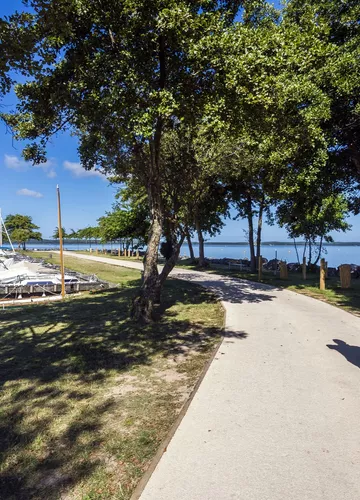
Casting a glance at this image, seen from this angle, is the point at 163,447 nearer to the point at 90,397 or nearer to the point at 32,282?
the point at 90,397

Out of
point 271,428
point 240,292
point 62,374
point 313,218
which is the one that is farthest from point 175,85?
point 313,218

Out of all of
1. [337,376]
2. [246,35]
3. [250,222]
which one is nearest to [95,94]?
[246,35]

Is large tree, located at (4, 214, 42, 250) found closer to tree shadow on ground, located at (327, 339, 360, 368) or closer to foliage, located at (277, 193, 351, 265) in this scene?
foliage, located at (277, 193, 351, 265)

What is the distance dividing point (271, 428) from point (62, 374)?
3.34m

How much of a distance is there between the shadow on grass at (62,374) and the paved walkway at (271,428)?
2.86 ft

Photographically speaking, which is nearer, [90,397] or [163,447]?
[163,447]

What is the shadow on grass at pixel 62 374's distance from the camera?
9.89 feet

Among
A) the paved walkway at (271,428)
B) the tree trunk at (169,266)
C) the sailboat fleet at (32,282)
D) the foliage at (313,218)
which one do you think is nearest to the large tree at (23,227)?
the sailboat fleet at (32,282)

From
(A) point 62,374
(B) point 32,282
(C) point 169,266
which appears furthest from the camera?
(B) point 32,282

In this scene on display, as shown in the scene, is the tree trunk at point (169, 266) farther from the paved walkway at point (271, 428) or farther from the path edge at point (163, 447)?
the path edge at point (163, 447)

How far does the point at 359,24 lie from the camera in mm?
12289

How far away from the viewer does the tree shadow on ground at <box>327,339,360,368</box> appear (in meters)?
5.80

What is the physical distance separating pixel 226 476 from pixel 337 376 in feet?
9.84

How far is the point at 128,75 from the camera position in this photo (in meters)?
7.73
